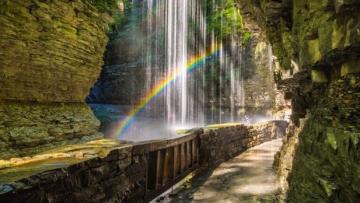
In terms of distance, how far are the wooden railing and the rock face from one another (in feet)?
14.5

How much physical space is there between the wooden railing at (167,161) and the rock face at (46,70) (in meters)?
4.41

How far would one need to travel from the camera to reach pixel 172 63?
940 inches

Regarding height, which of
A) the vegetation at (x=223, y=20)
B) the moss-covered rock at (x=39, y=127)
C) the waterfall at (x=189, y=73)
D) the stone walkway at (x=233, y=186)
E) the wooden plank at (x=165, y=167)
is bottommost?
the stone walkway at (x=233, y=186)

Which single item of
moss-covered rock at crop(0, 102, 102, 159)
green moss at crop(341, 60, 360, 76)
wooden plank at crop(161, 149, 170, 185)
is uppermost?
green moss at crop(341, 60, 360, 76)

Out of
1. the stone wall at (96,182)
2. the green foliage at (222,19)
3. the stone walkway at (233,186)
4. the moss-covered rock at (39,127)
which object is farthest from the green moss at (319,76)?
the green foliage at (222,19)

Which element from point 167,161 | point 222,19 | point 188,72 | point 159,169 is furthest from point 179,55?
point 159,169

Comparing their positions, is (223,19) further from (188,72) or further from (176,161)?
(176,161)

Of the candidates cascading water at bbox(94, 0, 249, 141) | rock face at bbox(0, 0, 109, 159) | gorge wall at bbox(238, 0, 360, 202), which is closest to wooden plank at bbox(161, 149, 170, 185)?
gorge wall at bbox(238, 0, 360, 202)

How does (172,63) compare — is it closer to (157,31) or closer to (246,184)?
(157,31)

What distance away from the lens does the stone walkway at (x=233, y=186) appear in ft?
18.6

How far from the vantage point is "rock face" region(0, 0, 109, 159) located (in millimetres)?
7840

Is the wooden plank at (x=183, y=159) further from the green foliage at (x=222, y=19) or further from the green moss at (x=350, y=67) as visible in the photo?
the green foliage at (x=222, y=19)

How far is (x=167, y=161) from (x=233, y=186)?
1842mm

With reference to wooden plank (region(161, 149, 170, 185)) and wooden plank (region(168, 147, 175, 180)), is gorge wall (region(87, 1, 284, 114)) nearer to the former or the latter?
wooden plank (region(168, 147, 175, 180))
